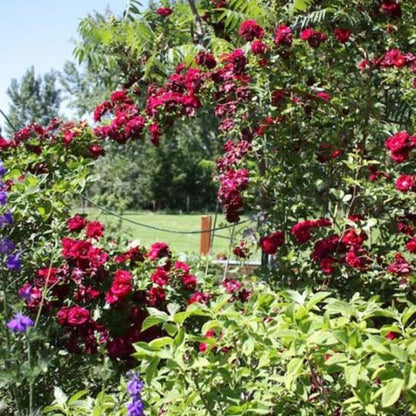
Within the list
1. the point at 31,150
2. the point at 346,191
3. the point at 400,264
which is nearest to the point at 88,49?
the point at 31,150

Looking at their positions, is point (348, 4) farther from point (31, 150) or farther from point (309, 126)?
point (31, 150)

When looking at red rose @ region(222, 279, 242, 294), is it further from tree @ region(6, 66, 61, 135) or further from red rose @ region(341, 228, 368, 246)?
tree @ region(6, 66, 61, 135)

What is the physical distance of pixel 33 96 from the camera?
5497 centimetres

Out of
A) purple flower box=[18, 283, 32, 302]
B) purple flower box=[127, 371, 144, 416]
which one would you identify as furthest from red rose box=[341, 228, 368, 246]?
purple flower box=[127, 371, 144, 416]

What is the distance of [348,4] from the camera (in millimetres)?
3463

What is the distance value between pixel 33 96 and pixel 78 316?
55339 millimetres

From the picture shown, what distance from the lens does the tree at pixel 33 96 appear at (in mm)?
54250

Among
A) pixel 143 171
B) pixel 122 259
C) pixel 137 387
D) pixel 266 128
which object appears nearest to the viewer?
pixel 137 387

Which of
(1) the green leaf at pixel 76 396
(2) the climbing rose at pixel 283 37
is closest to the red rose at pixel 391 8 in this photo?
(2) the climbing rose at pixel 283 37

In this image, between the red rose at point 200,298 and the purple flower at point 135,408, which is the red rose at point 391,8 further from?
the purple flower at point 135,408

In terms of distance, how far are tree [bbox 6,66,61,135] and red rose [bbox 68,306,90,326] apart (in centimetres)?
5277

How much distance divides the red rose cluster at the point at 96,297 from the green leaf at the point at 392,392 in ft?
4.95

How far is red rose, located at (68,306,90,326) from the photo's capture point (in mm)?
2619

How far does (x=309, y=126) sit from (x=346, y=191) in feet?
1.33
